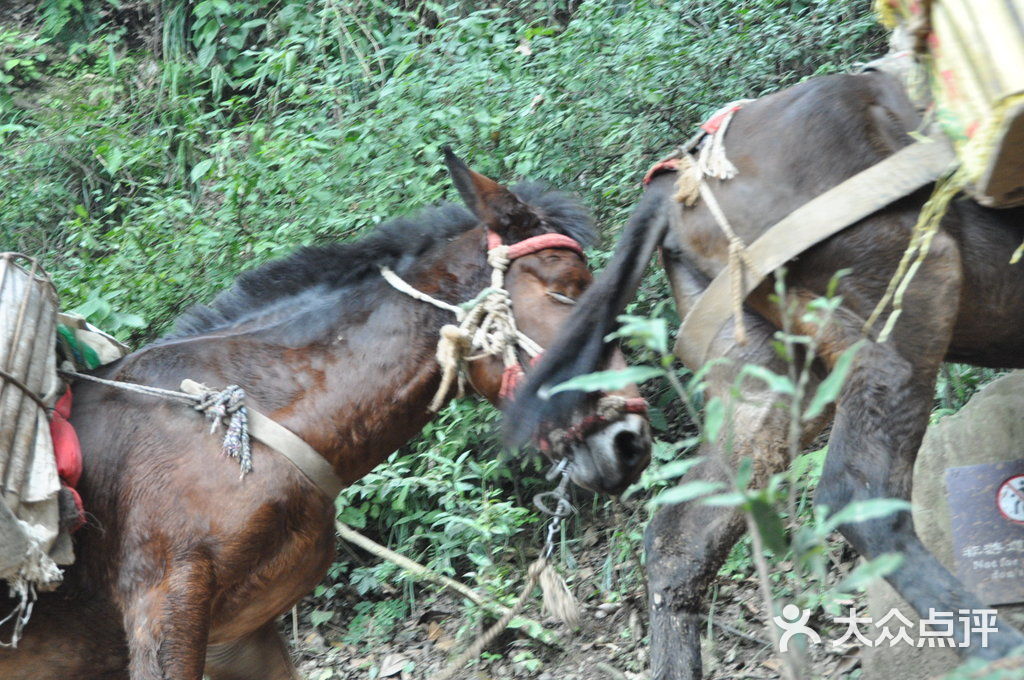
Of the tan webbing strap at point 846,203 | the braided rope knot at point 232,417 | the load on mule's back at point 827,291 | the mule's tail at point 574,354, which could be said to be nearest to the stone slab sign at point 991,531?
the load on mule's back at point 827,291

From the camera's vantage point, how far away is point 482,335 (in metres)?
3.25

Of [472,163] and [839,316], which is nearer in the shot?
[839,316]

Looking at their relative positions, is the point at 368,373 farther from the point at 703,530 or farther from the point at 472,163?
the point at 472,163

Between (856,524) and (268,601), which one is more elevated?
(268,601)

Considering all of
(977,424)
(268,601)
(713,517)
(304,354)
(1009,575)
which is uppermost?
(304,354)

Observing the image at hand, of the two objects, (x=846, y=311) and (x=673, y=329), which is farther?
(x=673, y=329)

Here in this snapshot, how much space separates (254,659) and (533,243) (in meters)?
1.72

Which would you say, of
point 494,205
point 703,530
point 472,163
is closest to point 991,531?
point 703,530

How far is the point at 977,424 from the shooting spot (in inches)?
150

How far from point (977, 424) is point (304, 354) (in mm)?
2480

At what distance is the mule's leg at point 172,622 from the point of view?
9.50 feet

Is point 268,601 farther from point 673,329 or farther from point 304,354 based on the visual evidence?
point 673,329

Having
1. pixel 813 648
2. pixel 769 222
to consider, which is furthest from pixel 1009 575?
pixel 769 222

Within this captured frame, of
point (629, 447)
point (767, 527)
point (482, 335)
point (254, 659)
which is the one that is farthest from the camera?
point (254, 659)
